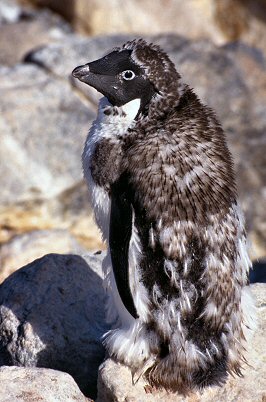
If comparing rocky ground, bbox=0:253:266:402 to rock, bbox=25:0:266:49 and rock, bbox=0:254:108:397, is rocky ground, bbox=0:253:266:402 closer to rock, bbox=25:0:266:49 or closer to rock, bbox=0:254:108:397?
rock, bbox=0:254:108:397

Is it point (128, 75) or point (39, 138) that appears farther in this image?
point (39, 138)

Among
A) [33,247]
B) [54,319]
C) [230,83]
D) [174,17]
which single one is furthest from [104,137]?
[174,17]

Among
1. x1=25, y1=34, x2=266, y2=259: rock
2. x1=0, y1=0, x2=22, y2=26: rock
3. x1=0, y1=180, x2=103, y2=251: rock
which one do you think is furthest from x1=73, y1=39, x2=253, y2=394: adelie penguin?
x1=0, y1=0, x2=22, y2=26: rock

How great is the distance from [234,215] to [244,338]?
0.84 metres

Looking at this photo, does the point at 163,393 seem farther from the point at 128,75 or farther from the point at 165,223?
the point at 128,75

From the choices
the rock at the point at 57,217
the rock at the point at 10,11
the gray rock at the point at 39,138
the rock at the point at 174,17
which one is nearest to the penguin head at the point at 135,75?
the gray rock at the point at 39,138

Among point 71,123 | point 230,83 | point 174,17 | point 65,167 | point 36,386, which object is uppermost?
point 174,17

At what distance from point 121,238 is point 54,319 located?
1.18 metres

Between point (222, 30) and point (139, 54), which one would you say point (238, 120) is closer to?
point (222, 30)

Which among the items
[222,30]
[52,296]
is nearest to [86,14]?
[222,30]

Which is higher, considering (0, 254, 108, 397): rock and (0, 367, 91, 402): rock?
(0, 254, 108, 397): rock

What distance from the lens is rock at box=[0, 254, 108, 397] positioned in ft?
19.9

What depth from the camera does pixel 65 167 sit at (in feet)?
37.1

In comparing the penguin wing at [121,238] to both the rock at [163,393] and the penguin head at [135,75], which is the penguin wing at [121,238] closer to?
the rock at [163,393]
